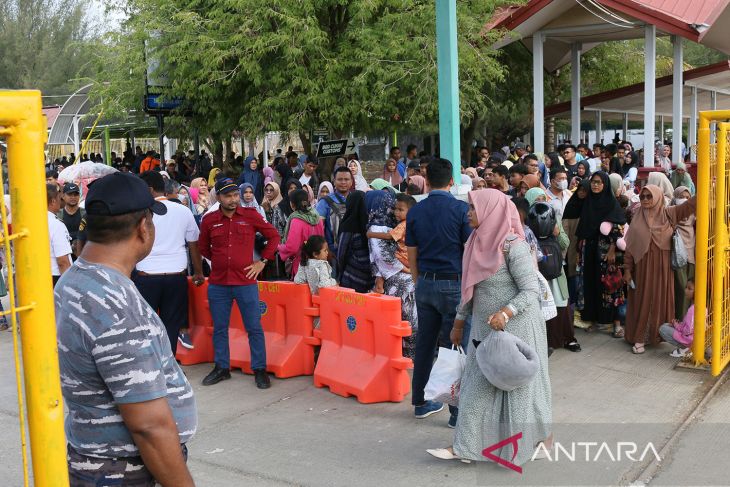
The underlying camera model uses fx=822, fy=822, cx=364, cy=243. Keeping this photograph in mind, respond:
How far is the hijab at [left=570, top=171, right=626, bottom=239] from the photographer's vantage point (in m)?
8.25

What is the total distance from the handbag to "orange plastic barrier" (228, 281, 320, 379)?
3.41 metres

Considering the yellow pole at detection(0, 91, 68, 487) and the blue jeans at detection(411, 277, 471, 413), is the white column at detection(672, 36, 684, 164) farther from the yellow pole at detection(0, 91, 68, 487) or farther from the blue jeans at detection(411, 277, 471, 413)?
the yellow pole at detection(0, 91, 68, 487)

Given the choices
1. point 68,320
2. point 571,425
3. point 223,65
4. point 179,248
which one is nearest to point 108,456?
point 68,320

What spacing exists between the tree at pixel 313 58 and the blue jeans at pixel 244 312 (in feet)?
21.5

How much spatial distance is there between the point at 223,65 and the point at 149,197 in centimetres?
1140

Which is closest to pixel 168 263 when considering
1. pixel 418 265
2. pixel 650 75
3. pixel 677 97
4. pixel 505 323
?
pixel 418 265

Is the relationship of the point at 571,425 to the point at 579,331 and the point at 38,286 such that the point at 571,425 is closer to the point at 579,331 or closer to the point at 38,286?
the point at 579,331

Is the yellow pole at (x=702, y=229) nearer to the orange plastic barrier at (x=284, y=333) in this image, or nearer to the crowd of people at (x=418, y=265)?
the crowd of people at (x=418, y=265)

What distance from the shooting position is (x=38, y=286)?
214 cm

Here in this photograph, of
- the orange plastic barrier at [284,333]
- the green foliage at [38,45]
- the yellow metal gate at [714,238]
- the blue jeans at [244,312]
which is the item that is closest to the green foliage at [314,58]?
the orange plastic barrier at [284,333]

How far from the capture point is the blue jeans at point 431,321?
5.68 metres

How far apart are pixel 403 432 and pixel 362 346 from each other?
42.9 inches

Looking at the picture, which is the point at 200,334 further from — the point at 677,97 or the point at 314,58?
the point at 677,97


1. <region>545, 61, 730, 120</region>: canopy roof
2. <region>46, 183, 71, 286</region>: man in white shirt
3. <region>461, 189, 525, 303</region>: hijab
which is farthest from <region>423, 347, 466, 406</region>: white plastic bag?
<region>545, 61, 730, 120</region>: canopy roof
